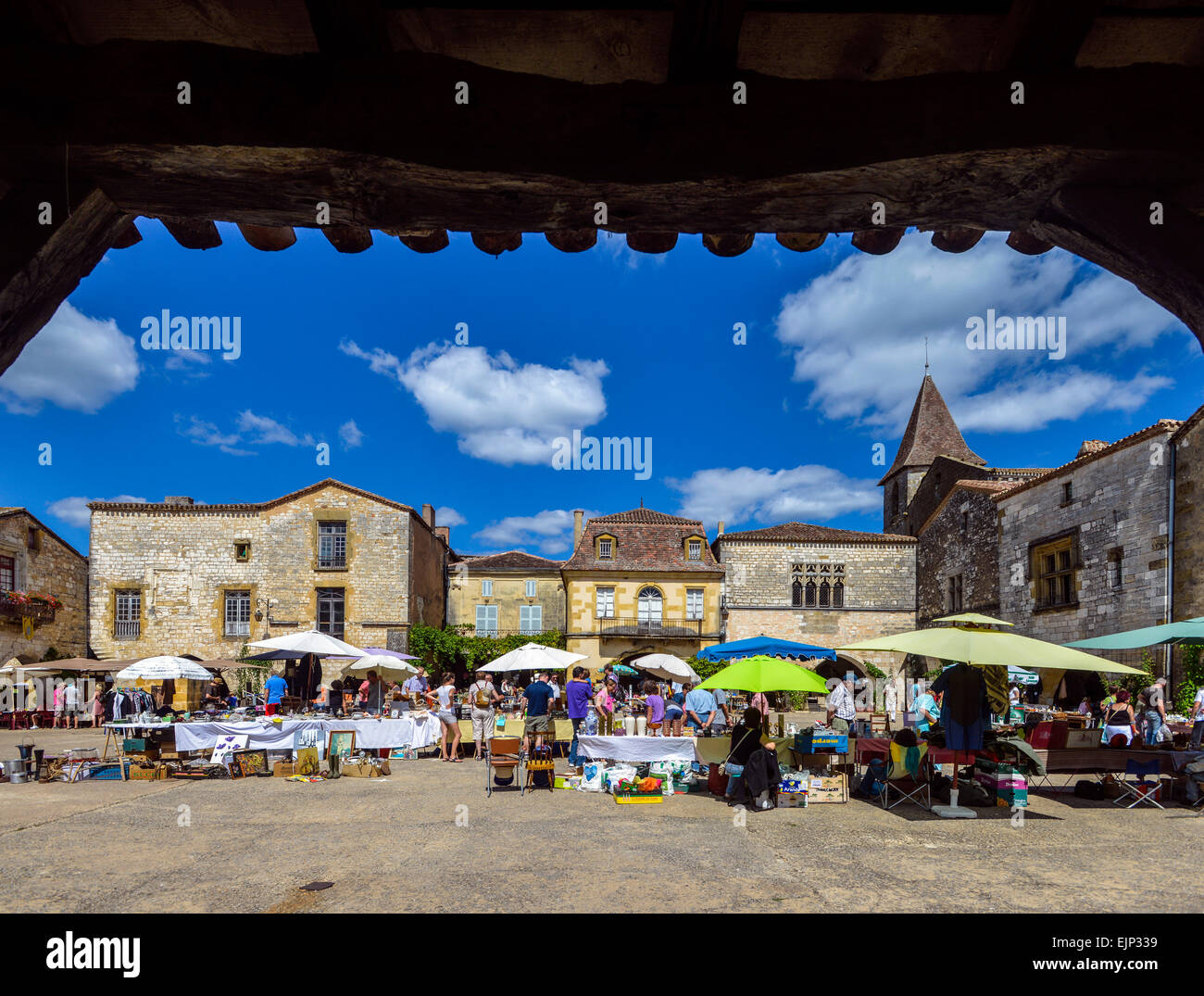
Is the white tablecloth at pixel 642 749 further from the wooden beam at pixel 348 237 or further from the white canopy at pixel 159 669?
the wooden beam at pixel 348 237

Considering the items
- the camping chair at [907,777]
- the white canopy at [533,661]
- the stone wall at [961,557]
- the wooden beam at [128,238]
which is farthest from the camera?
the stone wall at [961,557]

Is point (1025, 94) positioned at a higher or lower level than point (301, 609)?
higher

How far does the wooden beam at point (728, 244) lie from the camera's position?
3.00 meters

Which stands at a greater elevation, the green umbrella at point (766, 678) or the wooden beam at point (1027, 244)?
the wooden beam at point (1027, 244)

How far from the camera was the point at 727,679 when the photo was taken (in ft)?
37.3

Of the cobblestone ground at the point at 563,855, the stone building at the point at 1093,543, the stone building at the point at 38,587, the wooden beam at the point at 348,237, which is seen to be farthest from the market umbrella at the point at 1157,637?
the stone building at the point at 38,587

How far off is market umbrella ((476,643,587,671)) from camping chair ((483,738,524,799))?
9.30ft

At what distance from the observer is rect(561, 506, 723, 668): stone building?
37375mm

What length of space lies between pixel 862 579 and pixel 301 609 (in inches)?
938

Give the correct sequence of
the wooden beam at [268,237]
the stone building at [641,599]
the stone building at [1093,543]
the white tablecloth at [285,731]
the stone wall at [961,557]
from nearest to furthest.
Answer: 1. the wooden beam at [268,237]
2. the white tablecloth at [285,731]
3. the stone building at [1093,543]
4. the stone wall at [961,557]
5. the stone building at [641,599]

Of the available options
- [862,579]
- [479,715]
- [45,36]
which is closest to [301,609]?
[479,715]

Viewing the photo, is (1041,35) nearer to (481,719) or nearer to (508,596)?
(481,719)

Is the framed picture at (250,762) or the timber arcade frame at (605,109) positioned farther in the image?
the framed picture at (250,762)

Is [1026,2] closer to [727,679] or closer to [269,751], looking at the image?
[727,679]
